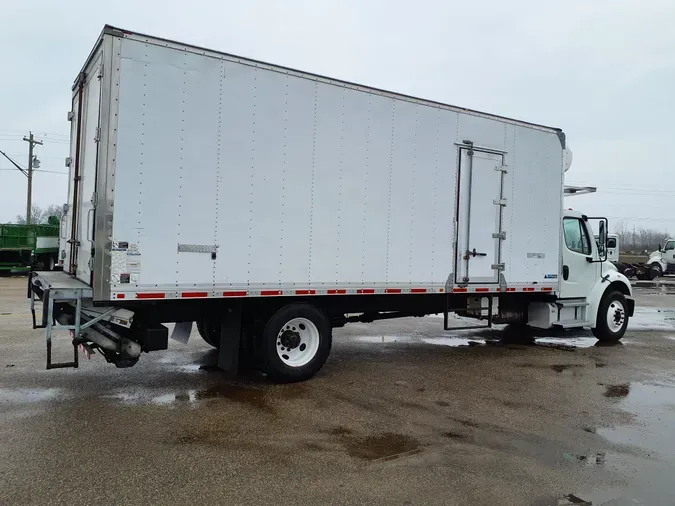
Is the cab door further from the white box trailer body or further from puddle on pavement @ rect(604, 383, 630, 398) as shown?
puddle on pavement @ rect(604, 383, 630, 398)

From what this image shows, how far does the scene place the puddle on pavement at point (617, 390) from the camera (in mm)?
6734

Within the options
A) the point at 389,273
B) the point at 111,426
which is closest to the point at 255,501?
the point at 111,426

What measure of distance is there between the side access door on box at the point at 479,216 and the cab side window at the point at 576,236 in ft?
6.85

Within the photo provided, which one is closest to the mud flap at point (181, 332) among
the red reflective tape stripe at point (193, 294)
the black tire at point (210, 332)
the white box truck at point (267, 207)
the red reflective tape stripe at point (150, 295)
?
the black tire at point (210, 332)

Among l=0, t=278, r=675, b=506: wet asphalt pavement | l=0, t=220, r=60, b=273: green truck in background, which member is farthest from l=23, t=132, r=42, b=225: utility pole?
l=0, t=278, r=675, b=506: wet asphalt pavement

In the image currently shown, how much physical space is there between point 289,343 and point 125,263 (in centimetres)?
230

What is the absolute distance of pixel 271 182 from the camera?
20.9 ft

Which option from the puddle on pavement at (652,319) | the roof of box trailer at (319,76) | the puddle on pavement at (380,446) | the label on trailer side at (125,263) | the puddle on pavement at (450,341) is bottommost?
the puddle on pavement at (380,446)

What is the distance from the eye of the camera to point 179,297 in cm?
582

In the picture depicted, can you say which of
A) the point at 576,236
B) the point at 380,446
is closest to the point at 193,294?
the point at 380,446

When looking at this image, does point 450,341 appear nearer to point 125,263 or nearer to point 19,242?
point 125,263

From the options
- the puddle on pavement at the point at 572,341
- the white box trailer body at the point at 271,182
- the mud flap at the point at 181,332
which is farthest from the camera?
the puddle on pavement at the point at 572,341

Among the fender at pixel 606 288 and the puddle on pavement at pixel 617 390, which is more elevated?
the fender at pixel 606 288

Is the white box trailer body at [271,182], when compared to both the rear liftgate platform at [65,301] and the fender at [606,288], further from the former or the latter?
the fender at [606,288]
